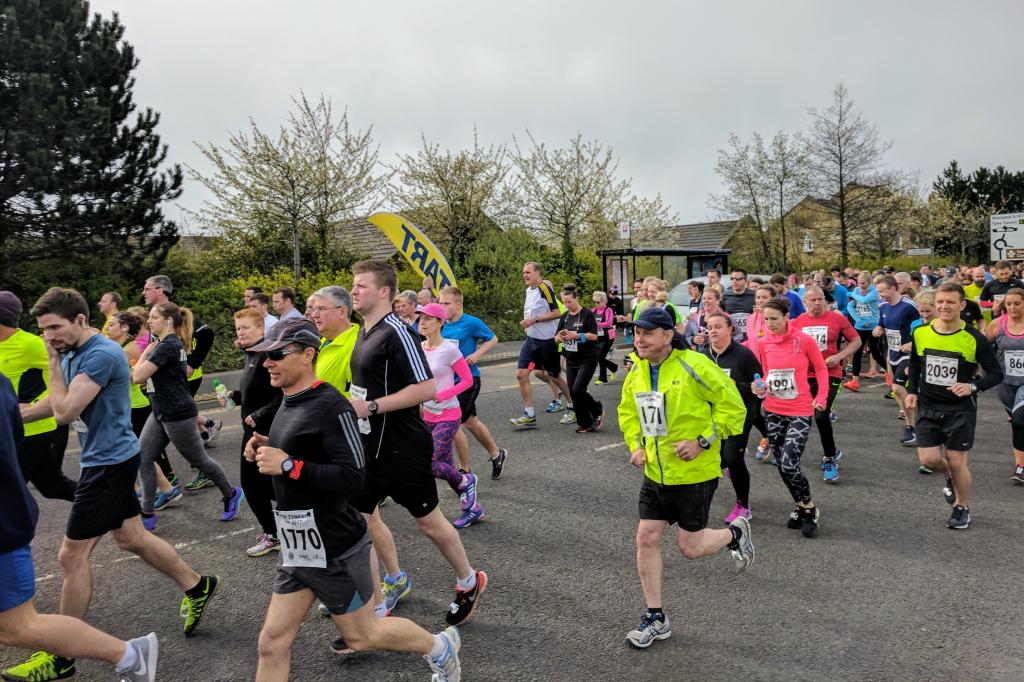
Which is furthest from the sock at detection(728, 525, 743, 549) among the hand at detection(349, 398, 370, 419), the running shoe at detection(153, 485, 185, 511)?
the running shoe at detection(153, 485, 185, 511)

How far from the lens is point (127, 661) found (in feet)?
10.1

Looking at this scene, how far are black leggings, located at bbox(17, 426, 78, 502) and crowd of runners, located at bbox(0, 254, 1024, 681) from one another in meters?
0.02

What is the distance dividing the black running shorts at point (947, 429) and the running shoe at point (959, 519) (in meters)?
0.46

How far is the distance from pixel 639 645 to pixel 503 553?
1575 millimetres

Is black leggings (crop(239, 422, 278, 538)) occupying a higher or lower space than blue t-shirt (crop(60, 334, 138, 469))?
lower

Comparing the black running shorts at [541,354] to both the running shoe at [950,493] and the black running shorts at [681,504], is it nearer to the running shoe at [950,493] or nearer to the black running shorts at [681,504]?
the running shoe at [950,493]

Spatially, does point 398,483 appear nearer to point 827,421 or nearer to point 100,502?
point 100,502

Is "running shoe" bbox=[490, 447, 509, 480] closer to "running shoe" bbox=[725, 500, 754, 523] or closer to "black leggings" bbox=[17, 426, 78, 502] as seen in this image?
"running shoe" bbox=[725, 500, 754, 523]

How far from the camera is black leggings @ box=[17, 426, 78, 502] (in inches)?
183

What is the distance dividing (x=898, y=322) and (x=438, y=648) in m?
7.78

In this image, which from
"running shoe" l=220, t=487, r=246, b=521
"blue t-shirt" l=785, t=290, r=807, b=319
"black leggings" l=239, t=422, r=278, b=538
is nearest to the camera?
"black leggings" l=239, t=422, r=278, b=538

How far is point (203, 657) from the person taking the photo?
3.69 metres

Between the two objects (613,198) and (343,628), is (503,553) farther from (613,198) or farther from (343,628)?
(613,198)

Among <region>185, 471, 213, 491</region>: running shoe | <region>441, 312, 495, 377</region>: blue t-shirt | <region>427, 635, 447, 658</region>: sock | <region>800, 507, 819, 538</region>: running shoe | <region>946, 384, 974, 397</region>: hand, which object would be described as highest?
<region>441, 312, 495, 377</region>: blue t-shirt
